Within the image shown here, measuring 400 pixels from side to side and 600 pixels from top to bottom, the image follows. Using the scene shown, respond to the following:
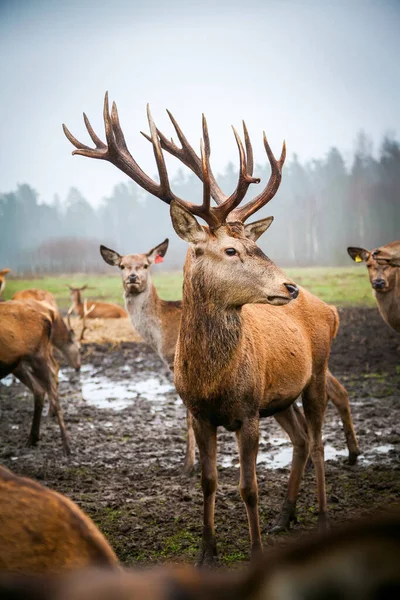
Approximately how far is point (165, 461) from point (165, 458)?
90 mm

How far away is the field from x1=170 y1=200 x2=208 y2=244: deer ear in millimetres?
2080

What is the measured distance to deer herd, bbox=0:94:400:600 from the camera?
31.2 inches

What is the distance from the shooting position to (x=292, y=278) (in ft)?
56.3

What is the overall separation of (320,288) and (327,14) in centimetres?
1153

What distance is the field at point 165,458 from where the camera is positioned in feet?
14.9

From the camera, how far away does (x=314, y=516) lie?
4711mm

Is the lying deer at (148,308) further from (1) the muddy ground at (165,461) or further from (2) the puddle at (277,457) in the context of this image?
(2) the puddle at (277,457)

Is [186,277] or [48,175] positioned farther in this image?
[48,175]

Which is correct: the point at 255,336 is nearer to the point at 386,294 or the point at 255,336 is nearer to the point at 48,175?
the point at 386,294

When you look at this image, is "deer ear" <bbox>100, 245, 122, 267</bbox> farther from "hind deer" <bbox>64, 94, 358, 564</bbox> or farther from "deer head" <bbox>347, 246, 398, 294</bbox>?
"hind deer" <bbox>64, 94, 358, 564</bbox>

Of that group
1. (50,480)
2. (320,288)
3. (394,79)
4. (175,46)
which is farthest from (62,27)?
(50,480)

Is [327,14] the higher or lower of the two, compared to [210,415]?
higher

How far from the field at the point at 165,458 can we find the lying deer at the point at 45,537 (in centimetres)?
253

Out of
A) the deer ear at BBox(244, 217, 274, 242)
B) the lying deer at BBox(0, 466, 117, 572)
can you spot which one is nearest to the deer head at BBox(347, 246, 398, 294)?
the deer ear at BBox(244, 217, 274, 242)
